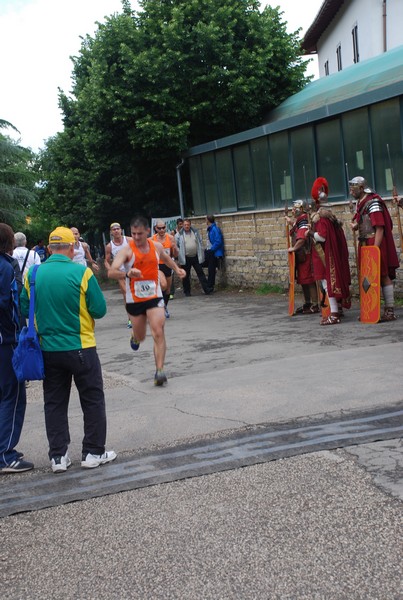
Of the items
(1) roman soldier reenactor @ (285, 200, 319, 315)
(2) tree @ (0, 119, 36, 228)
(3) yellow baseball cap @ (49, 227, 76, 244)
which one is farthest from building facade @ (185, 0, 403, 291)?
(2) tree @ (0, 119, 36, 228)

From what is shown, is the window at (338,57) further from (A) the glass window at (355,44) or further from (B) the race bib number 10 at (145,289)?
(B) the race bib number 10 at (145,289)

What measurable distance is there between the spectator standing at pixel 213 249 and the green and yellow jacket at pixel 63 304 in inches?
683

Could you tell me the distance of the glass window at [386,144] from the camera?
16.6m

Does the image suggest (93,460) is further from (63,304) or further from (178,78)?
(178,78)

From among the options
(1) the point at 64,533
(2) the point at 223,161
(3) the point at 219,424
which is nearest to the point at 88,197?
(2) the point at 223,161

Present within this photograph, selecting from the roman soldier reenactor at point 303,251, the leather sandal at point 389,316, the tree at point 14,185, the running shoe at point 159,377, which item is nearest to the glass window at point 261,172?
the roman soldier reenactor at point 303,251

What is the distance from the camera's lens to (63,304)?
6.65 metres

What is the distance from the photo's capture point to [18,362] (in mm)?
6613

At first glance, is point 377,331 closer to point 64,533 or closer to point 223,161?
point 64,533

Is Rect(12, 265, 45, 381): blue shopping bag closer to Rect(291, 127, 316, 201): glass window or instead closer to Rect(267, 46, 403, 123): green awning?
Rect(267, 46, 403, 123): green awning

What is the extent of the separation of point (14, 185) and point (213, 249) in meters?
33.8

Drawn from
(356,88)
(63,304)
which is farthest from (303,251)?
(63,304)

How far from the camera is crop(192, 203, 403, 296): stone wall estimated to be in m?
21.5

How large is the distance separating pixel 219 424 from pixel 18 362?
1860mm
